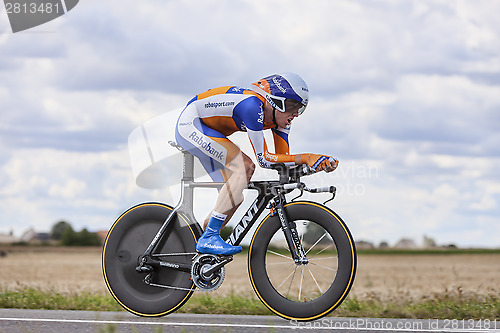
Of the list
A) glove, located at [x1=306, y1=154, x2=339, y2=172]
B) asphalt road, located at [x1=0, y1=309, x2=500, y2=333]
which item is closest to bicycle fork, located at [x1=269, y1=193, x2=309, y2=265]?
glove, located at [x1=306, y1=154, x2=339, y2=172]

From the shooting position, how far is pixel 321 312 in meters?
6.88

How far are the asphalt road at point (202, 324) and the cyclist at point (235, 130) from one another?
82 centimetres

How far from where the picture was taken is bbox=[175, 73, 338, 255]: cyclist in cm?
689

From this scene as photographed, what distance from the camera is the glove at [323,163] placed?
6.73 meters

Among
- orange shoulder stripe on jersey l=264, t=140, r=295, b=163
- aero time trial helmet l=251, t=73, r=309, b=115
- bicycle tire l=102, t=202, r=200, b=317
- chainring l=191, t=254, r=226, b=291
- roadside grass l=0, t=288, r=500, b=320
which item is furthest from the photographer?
roadside grass l=0, t=288, r=500, b=320

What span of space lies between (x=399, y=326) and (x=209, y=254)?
218 cm

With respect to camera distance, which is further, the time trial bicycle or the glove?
the time trial bicycle

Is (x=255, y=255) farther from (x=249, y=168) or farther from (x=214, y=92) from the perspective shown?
(x=214, y=92)

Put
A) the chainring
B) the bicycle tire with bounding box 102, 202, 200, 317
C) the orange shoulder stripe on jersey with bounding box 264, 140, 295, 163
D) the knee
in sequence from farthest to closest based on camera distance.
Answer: the bicycle tire with bounding box 102, 202, 200, 317, the knee, the chainring, the orange shoulder stripe on jersey with bounding box 264, 140, 295, 163

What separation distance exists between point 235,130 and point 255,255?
4.54 ft

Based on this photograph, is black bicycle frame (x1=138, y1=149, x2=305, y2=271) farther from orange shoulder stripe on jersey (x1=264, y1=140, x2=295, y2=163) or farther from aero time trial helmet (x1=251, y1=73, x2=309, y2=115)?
aero time trial helmet (x1=251, y1=73, x2=309, y2=115)

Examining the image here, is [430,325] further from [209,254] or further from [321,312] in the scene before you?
[209,254]

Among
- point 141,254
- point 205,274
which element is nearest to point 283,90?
point 205,274

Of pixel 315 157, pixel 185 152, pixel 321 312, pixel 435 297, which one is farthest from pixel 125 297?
pixel 435 297
